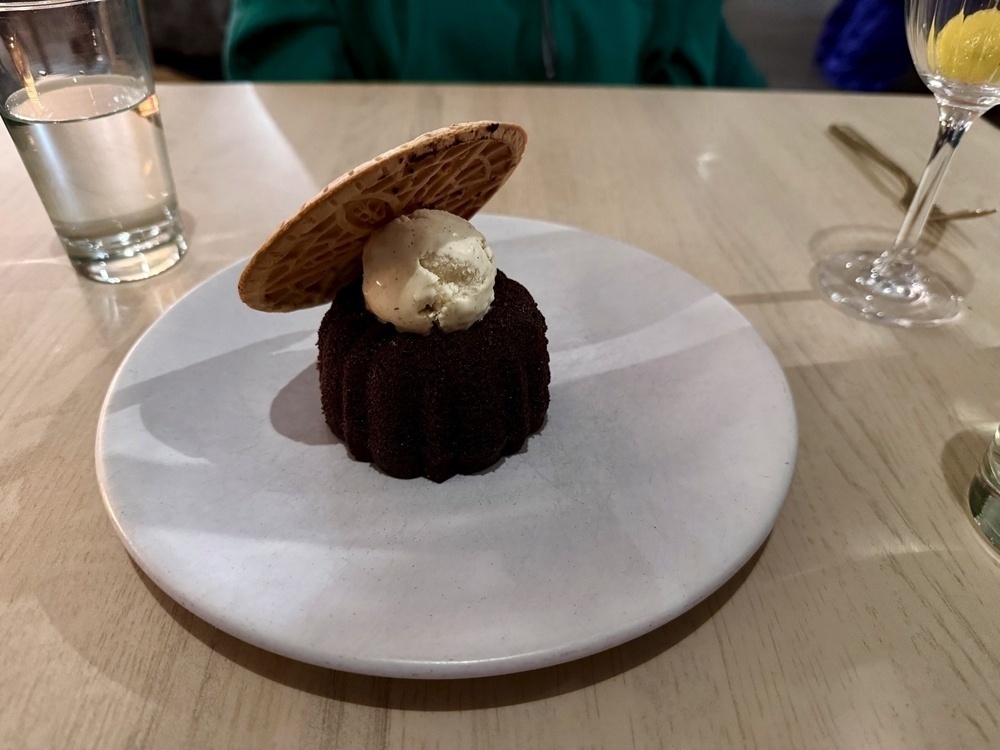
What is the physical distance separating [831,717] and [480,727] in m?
0.28

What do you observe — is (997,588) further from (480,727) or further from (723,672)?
(480,727)

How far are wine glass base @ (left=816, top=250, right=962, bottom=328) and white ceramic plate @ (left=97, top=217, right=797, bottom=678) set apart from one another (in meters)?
0.30

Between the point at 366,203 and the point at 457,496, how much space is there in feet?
1.00

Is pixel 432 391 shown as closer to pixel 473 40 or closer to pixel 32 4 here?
pixel 32 4

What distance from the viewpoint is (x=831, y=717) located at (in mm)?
591

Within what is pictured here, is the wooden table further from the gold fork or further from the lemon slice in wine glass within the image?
the lemon slice in wine glass

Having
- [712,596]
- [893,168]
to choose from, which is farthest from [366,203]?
[893,168]

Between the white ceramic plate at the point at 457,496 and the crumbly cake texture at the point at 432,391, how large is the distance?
3 centimetres

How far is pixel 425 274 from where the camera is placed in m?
0.73

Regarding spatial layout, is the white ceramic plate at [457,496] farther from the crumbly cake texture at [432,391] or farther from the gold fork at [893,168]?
the gold fork at [893,168]

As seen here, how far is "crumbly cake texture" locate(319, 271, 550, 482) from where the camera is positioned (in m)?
0.76

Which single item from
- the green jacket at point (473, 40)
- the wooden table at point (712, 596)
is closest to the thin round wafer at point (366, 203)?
the wooden table at point (712, 596)

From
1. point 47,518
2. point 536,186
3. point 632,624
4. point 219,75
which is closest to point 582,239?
point 536,186

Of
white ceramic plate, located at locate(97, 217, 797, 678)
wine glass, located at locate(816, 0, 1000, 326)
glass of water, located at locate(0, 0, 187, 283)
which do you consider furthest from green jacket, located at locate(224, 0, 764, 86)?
white ceramic plate, located at locate(97, 217, 797, 678)
